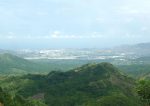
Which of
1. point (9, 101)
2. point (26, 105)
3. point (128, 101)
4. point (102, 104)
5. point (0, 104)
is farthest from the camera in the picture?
point (128, 101)

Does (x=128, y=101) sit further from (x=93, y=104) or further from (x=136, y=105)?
(x=93, y=104)

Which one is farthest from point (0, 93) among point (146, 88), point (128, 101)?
point (128, 101)

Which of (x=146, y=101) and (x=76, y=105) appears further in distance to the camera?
(x=76, y=105)

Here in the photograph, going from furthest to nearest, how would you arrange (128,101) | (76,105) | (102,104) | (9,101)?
(76,105), (128,101), (102,104), (9,101)

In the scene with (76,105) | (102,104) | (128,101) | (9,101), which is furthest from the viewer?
(76,105)

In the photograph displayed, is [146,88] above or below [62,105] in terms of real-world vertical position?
above

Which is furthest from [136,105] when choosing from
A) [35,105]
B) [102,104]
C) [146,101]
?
[35,105]

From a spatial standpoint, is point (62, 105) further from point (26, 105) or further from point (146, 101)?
point (146, 101)

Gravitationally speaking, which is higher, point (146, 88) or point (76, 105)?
point (146, 88)

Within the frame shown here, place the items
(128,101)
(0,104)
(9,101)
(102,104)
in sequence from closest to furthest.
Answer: (0,104)
(9,101)
(102,104)
(128,101)
